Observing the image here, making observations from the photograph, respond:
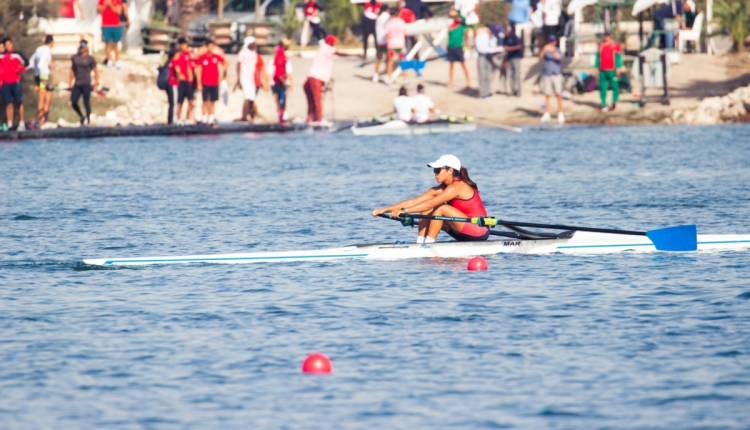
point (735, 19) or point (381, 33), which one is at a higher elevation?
point (735, 19)

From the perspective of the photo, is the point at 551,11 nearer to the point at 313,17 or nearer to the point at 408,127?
the point at 408,127

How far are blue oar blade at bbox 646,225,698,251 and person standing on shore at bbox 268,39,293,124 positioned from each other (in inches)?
659

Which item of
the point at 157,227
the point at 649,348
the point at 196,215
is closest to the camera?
the point at 649,348

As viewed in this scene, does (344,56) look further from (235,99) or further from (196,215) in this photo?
(196,215)

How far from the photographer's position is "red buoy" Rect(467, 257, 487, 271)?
41.7ft

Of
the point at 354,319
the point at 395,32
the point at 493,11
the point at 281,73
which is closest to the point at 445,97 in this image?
the point at 395,32

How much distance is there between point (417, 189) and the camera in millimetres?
20641

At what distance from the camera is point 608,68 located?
3028cm

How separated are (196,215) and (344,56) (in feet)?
71.3

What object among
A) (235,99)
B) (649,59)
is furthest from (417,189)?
(235,99)

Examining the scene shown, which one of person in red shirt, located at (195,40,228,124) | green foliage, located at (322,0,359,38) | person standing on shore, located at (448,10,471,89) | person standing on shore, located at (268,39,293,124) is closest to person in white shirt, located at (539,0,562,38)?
person standing on shore, located at (448,10,471,89)

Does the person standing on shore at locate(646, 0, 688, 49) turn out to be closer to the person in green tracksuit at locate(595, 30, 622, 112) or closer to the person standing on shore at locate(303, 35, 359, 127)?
the person in green tracksuit at locate(595, 30, 622, 112)

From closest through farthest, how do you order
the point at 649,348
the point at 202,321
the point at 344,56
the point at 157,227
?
the point at 649,348 → the point at 202,321 → the point at 157,227 → the point at 344,56

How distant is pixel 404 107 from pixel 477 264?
666 inches
